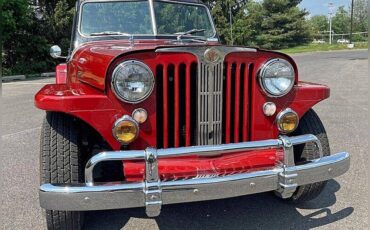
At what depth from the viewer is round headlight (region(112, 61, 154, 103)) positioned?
2.44 m

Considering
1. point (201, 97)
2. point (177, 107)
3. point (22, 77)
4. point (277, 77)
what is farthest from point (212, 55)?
point (22, 77)

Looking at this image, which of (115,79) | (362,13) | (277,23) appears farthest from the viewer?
(277,23)

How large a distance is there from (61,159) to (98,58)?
732 mm

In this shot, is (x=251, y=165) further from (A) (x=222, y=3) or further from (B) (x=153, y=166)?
(A) (x=222, y=3)

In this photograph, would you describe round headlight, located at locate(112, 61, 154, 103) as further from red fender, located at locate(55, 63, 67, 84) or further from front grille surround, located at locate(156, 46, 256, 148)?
red fender, located at locate(55, 63, 67, 84)

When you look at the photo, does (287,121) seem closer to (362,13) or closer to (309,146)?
(309,146)

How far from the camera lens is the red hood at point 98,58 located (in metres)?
2.57

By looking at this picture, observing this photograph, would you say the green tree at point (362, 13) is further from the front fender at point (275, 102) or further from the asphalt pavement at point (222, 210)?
the asphalt pavement at point (222, 210)

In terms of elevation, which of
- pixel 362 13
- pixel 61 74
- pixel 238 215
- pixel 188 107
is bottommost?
pixel 238 215

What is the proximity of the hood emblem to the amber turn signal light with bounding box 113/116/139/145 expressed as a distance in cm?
60

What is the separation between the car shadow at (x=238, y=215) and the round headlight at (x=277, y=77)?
944 millimetres

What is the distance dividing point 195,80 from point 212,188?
70cm

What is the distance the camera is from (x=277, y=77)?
9.01ft

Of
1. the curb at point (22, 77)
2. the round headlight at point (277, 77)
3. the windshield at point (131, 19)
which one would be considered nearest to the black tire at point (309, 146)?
the round headlight at point (277, 77)
